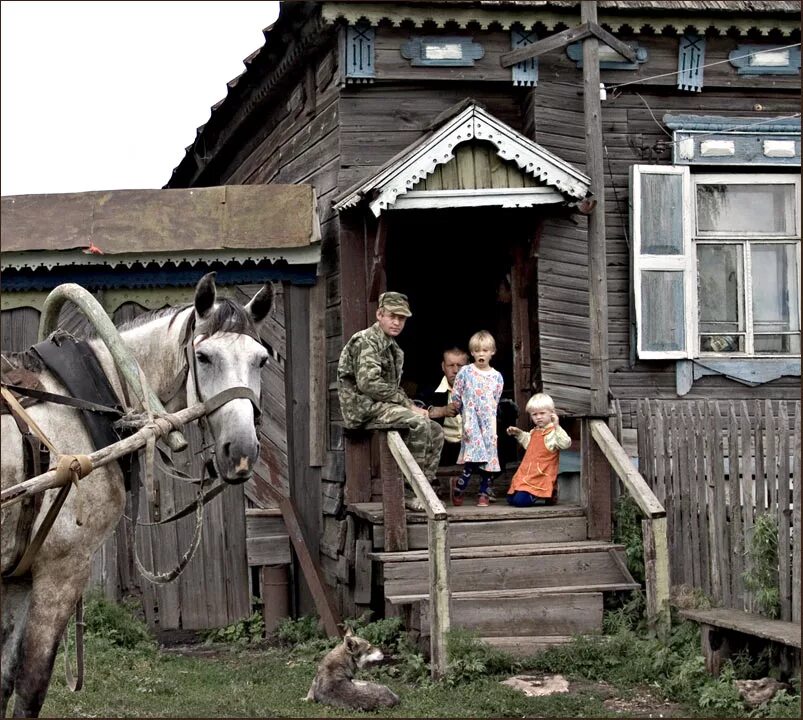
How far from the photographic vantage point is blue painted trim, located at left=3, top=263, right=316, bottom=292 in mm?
9117

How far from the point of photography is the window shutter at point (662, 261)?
9398 mm

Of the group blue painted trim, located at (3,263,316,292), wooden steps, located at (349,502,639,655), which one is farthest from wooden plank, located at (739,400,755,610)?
blue painted trim, located at (3,263,316,292)

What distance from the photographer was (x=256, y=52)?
32.9 ft

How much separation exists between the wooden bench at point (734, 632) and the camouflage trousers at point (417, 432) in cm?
225

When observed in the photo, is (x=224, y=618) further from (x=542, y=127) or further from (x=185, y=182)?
(x=185, y=182)

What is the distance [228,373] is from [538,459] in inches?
166

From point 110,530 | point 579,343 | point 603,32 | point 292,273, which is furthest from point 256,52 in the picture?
point 110,530

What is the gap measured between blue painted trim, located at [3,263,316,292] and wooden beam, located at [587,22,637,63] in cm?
343

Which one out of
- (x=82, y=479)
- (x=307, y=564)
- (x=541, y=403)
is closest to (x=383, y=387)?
(x=541, y=403)

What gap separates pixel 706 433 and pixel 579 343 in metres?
1.93

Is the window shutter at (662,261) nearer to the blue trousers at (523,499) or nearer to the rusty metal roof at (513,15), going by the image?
the rusty metal roof at (513,15)

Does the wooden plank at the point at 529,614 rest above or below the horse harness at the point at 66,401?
below

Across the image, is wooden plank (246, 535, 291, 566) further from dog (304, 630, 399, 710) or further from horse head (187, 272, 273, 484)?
horse head (187, 272, 273, 484)

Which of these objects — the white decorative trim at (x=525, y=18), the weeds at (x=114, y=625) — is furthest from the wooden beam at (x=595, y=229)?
the weeds at (x=114, y=625)
